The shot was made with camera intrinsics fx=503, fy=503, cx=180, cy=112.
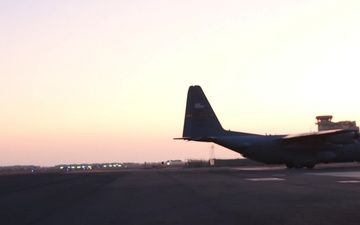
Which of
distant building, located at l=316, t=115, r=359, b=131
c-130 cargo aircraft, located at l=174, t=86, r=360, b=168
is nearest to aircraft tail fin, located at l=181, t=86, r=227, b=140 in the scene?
c-130 cargo aircraft, located at l=174, t=86, r=360, b=168

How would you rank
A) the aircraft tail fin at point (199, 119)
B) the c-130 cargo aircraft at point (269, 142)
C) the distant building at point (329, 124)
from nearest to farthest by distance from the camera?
the c-130 cargo aircraft at point (269, 142) < the aircraft tail fin at point (199, 119) < the distant building at point (329, 124)

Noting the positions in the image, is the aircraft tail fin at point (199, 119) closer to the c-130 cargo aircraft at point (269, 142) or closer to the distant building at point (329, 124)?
the c-130 cargo aircraft at point (269, 142)

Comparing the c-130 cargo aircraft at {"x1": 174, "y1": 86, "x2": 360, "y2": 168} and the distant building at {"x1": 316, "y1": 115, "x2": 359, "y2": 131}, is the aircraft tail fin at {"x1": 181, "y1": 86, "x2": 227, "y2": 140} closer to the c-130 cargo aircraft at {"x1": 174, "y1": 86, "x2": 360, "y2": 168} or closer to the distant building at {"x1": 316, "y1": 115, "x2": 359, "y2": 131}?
the c-130 cargo aircraft at {"x1": 174, "y1": 86, "x2": 360, "y2": 168}

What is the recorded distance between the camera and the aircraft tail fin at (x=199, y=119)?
54250 millimetres

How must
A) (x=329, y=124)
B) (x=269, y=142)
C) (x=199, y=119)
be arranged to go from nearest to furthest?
(x=269, y=142)
(x=199, y=119)
(x=329, y=124)

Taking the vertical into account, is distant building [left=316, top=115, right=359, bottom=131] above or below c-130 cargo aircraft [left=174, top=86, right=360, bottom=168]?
above

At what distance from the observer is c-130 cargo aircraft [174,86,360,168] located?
52.1m

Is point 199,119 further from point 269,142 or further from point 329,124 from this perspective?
point 329,124

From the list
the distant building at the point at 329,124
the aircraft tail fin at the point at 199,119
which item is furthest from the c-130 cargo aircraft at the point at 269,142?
the distant building at the point at 329,124

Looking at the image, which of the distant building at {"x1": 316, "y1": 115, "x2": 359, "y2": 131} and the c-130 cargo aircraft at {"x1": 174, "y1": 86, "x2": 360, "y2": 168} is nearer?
the c-130 cargo aircraft at {"x1": 174, "y1": 86, "x2": 360, "y2": 168}

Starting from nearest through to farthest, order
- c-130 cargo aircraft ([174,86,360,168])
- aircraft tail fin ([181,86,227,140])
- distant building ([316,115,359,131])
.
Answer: c-130 cargo aircraft ([174,86,360,168]), aircraft tail fin ([181,86,227,140]), distant building ([316,115,359,131])

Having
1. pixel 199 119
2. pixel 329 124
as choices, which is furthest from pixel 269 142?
pixel 329 124

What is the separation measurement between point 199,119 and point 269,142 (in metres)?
7.85

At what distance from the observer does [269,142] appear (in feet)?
174
